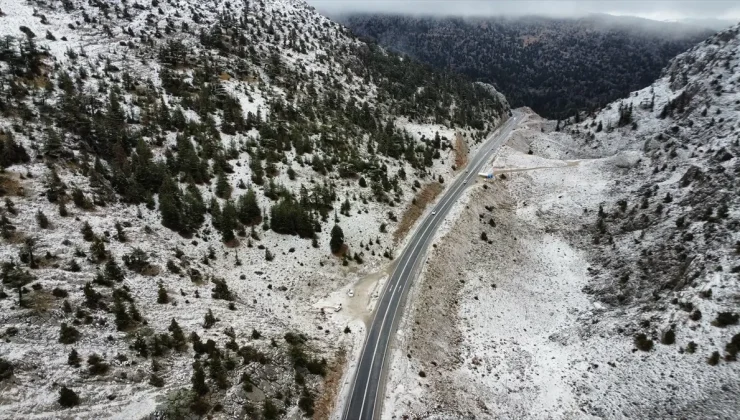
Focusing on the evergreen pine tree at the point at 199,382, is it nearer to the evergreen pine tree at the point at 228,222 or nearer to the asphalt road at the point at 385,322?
the asphalt road at the point at 385,322

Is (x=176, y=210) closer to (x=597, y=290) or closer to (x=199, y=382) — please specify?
(x=199, y=382)

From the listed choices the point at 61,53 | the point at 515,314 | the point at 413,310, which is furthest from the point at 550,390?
the point at 61,53

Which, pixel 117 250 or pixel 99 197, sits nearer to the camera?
pixel 117 250

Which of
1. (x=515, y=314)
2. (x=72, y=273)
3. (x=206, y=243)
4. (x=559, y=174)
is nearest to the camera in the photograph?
(x=72, y=273)

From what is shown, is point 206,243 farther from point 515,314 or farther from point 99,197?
point 515,314

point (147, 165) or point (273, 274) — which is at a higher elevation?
point (147, 165)

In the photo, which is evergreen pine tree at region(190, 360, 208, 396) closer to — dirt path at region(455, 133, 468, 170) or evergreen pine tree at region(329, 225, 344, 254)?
evergreen pine tree at region(329, 225, 344, 254)
